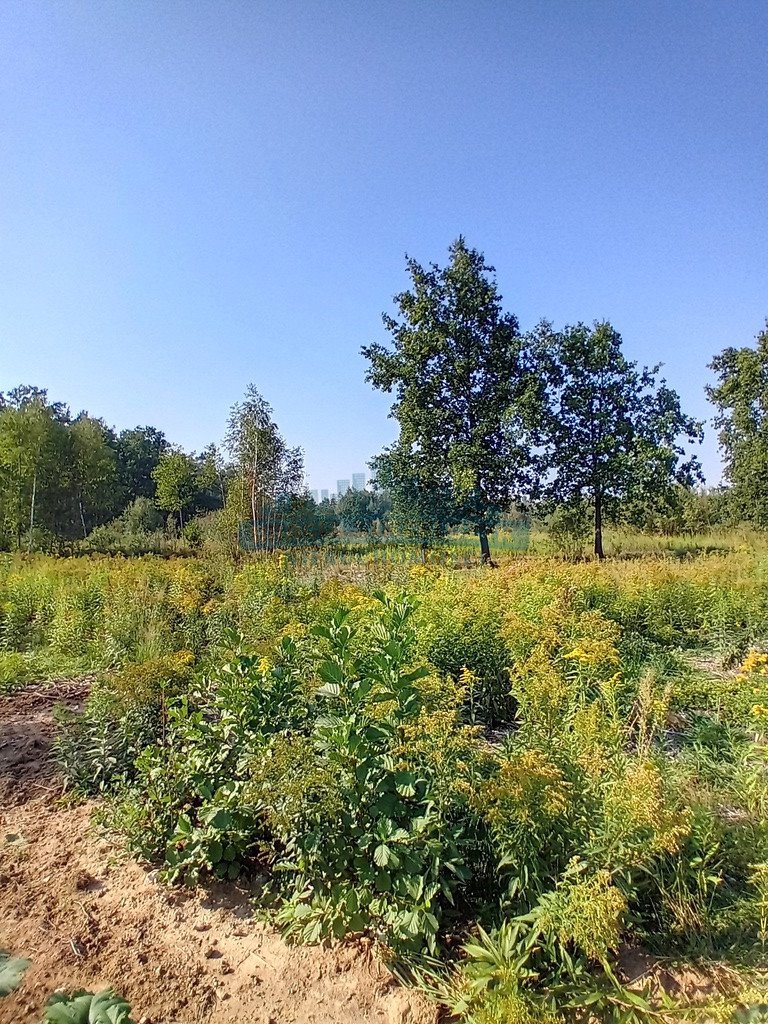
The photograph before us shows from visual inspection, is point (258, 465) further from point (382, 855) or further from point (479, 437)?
point (382, 855)

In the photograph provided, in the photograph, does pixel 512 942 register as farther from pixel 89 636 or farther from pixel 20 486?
pixel 20 486

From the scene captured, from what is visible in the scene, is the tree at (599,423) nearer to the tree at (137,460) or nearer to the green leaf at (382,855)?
the green leaf at (382,855)

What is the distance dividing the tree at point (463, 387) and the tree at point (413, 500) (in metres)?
0.11

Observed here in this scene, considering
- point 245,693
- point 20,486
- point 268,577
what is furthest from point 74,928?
point 20,486

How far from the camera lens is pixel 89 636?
6488mm

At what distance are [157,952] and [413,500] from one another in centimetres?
1509

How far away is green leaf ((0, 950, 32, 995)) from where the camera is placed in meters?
0.83

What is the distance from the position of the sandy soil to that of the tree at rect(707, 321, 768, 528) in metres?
20.9

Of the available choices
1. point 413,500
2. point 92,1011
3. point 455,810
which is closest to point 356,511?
point 413,500

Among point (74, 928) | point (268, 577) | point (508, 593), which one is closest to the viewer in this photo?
point (74, 928)

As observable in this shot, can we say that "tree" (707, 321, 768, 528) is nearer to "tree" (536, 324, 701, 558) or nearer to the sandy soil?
"tree" (536, 324, 701, 558)

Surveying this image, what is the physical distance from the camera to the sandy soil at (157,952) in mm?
1886

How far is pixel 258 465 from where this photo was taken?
18234 millimetres

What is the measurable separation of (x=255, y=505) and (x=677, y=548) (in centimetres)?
1312
